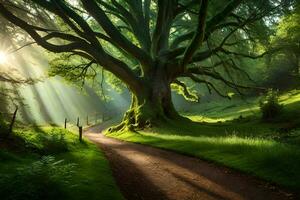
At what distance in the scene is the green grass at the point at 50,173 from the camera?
281 inches

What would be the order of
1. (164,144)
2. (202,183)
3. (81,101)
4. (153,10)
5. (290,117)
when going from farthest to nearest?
(81,101)
(153,10)
(290,117)
(164,144)
(202,183)

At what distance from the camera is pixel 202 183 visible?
10.5m

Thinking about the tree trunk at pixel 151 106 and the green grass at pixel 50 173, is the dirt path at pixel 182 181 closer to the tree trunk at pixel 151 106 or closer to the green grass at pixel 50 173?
the green grass at pixel 50 173

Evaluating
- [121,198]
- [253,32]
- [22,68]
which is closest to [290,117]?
[253,32]

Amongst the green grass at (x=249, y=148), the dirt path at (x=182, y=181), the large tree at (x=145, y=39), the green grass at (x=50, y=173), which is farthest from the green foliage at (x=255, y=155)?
the large tree at (x=145, y=39)

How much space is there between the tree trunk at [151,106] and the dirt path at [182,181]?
11.2 metres

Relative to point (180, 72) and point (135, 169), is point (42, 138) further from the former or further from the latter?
point (180, 72)

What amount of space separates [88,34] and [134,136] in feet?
24.8

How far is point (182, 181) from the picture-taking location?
1079 centimetres

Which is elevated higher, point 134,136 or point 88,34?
point 88,34

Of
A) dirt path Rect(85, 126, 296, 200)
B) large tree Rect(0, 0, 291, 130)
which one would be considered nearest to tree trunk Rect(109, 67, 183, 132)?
large tree Rect(0, 0, 291, 130)

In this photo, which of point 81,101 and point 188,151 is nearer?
point 188,151

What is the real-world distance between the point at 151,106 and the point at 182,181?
16245mm

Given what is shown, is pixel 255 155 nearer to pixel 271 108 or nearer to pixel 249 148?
pixel 249 148
